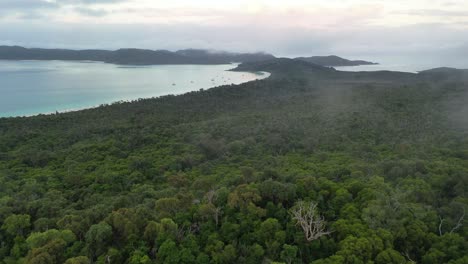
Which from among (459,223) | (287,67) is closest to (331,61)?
(287,67)

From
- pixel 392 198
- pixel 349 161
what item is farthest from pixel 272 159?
pixel 392 198

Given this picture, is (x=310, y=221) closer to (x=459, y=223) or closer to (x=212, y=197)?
(x=212, y=197)

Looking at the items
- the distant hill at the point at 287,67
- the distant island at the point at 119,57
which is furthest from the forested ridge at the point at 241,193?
the distant island at the point at 119,57

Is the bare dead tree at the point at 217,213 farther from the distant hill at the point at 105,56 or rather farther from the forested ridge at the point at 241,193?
the distant hill at the point at 105,56

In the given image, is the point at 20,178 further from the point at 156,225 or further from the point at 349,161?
the point at 349,161

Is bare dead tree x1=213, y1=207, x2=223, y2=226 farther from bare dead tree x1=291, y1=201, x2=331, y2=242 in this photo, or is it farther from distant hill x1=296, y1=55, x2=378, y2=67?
distant hill x1=296, y1=55, x2=378, y2=67

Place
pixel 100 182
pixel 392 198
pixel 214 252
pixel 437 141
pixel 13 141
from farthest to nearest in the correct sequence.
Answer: pixel 13 141 → pixel 437 141 → pixel 100 182 → pixel 392 198 → pixel 214 252

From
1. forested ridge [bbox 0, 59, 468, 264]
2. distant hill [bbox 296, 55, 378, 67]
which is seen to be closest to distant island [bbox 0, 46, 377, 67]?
distant hill [bbox 296, 55, 378, 67]
